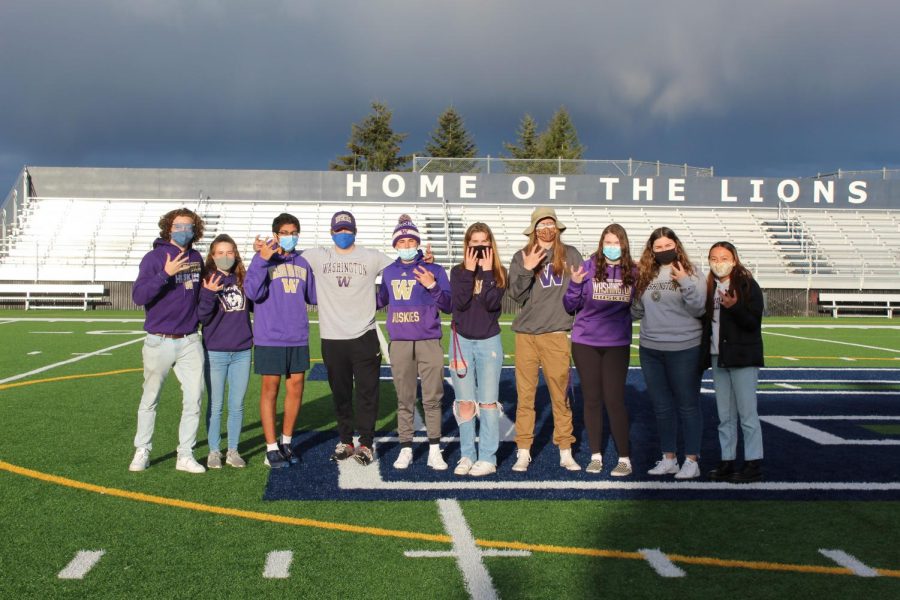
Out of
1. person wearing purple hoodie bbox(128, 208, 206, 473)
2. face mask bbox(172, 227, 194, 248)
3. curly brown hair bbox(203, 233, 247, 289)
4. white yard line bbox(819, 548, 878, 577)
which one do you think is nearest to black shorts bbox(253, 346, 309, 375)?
person wearing purple hoodie bbox(128, 208, 206, 473)

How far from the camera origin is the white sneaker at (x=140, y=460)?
17.9ft

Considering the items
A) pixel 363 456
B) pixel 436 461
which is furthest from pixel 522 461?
pixel 363 456

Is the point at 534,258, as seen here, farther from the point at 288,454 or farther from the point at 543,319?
the point at 288,454

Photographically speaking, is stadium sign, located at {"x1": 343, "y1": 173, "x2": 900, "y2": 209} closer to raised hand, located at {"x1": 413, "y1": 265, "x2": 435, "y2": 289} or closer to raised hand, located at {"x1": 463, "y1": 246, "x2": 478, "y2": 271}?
raised hand, located at {"x1": 413, "y1": 265, "x2": 435, "y2": 289}

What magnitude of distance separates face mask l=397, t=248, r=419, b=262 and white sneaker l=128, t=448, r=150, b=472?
2361 millimetres

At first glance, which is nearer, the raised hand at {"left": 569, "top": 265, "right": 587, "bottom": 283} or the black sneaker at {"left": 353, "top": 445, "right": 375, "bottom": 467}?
the raised hand at {"left": 569, "top": 265, "right": 587, "bottom": 283}

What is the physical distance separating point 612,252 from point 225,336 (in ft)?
9.62

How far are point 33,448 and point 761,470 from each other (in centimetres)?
574

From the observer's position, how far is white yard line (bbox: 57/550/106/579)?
3576 millimetres

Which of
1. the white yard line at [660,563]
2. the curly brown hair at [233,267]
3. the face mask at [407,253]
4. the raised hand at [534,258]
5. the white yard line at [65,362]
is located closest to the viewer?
the white yard line at [660,563]

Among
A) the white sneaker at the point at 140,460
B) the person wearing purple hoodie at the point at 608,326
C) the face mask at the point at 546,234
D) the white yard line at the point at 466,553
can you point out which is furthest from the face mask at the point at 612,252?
the white sneaker at the point at 140,460

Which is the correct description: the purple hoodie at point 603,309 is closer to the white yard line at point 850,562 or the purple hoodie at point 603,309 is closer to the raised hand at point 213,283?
the white yard line at point 850,562

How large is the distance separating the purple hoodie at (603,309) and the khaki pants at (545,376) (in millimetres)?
196

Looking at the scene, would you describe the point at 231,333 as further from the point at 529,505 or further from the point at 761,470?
the point at 761,470
